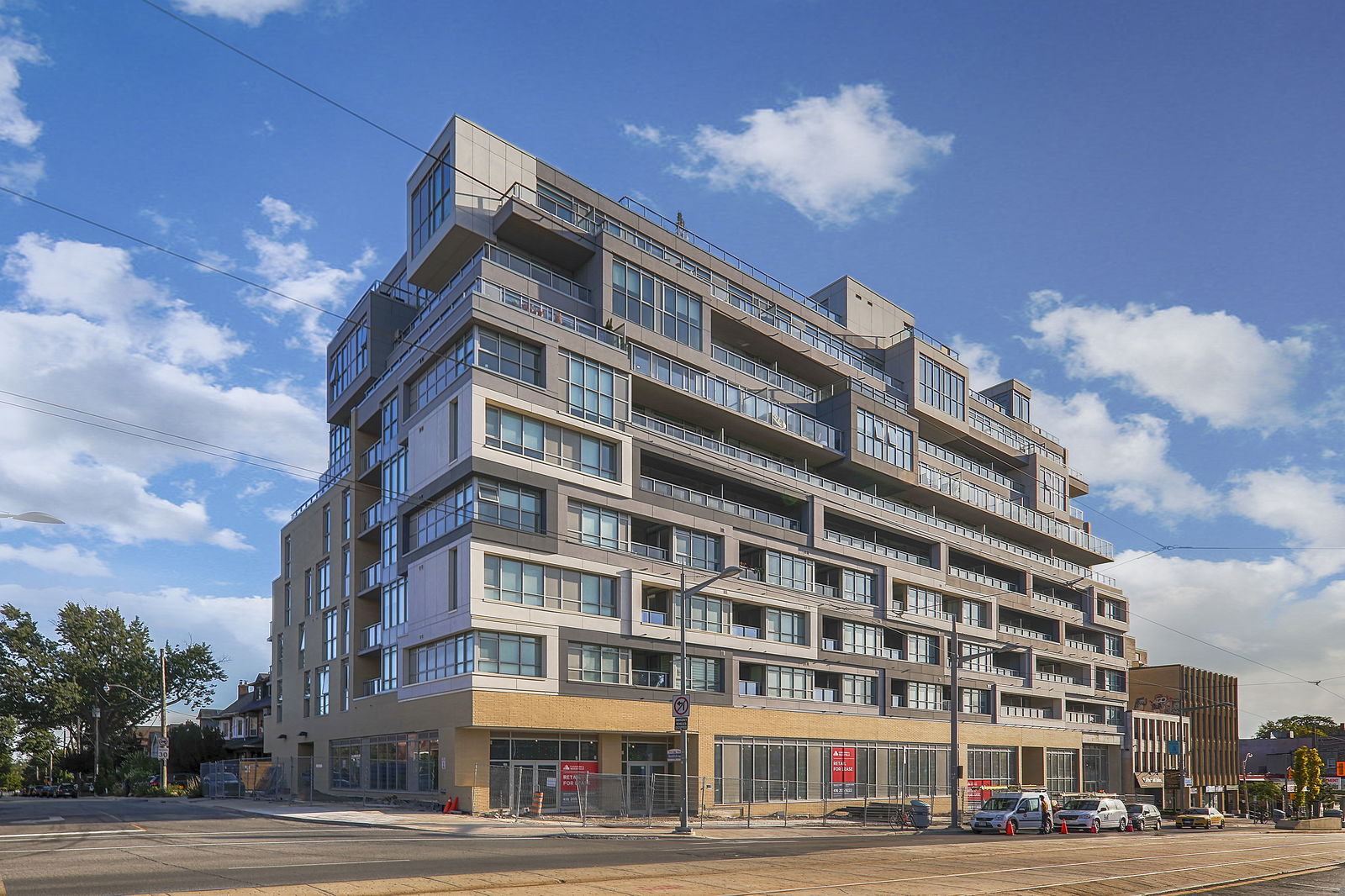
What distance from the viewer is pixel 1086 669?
87.6m

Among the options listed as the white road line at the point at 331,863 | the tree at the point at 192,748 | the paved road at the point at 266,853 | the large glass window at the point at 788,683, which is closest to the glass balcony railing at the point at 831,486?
the large glass window at the point at 788,683

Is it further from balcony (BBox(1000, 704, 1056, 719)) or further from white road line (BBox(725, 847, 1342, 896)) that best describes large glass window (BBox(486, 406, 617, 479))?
balcony (BBox(1000, 704, 1056, 719))

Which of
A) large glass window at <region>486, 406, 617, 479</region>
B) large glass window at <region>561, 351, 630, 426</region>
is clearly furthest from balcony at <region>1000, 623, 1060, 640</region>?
large glass window at <region>486, 406, 617, 479</region>

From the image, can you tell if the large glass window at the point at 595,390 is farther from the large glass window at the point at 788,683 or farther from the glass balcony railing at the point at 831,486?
the large glass window at the point at 788,683

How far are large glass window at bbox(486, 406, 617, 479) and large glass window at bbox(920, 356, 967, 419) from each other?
31187mm

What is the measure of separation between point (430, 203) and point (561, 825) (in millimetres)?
31128

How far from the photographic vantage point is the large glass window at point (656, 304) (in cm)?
5322

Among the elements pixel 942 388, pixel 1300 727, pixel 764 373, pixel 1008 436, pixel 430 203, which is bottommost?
pixel 1300 727

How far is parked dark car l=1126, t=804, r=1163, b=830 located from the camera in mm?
54875

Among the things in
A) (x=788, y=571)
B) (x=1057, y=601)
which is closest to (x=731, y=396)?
(x=788, y=571)

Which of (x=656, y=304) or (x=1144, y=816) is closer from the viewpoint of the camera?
(x=656, y=304)

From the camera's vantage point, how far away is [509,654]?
1759 inches

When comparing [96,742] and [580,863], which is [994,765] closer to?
[580,863]

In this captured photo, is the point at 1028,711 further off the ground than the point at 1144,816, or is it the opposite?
the point at 1028,711
